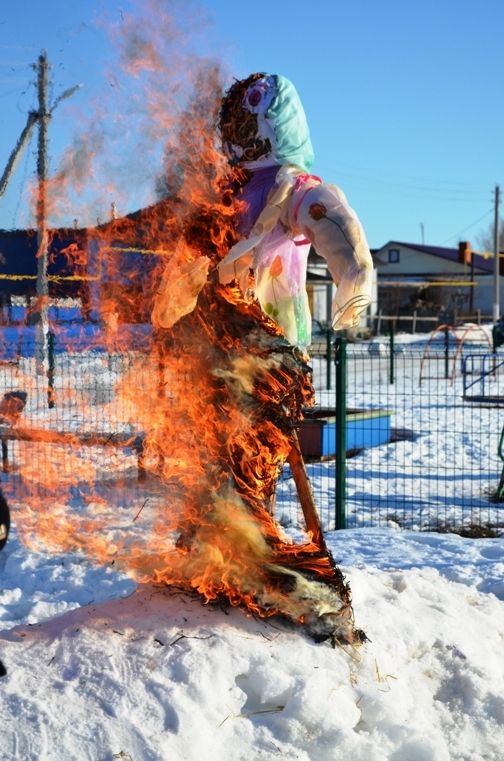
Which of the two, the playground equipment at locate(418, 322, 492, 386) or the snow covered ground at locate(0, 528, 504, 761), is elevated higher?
the playground equipment at locate(418, 322, 492, 386)

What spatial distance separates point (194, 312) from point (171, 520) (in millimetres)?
1046

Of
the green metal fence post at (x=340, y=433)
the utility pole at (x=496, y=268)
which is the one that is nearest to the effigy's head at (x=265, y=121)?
the green metal fence post at (x=340, y=433)

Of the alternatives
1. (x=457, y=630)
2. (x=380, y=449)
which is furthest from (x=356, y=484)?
(x=457, y=630)

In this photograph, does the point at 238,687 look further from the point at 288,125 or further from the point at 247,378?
the point at 288,125

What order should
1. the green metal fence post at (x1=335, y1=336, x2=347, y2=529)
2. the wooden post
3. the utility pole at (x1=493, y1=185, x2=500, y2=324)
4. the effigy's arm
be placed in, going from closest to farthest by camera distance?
the effigy's arm
the wooden post
the green metal fence post at (x1=335, y1=336, x2=347, y2=529)
the utility pole at (x1=493, y1=185, x2=500, y2=324)

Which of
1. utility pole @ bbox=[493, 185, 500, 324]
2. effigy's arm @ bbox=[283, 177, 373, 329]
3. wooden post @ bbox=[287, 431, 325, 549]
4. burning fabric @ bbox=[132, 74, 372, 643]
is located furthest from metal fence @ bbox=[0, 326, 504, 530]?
utility pole @ bbox=[493, 185, 500, 324]

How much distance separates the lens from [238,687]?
372 cm

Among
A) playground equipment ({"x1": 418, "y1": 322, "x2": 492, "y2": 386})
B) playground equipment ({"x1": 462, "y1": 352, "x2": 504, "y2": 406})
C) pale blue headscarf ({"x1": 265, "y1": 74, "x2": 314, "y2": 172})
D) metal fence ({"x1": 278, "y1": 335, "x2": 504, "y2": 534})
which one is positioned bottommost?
metal fence ({"x1": 278, "y1": 335, "x2": 504, "y2": 534})

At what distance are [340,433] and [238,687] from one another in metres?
4.91

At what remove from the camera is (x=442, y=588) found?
17.6 ft

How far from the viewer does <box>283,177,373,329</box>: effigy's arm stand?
3775 millimetres

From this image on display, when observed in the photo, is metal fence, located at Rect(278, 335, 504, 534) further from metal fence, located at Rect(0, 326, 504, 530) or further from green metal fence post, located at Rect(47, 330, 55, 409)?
green metal fence post, located at Rect(47, 330, 55, 409)

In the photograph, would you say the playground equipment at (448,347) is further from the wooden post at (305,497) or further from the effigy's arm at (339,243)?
the effigy's arm at (339,243)

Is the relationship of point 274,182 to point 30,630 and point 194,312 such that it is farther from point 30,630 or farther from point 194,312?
point 30,630
